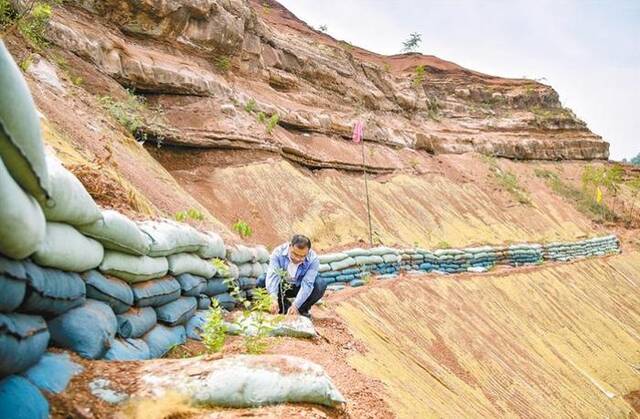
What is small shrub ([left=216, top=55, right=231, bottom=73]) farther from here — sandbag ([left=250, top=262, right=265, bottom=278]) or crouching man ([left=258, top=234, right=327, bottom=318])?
crouching man ([left=258, top=234, right=327, bottom=318])

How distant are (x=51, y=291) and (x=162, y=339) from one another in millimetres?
1182

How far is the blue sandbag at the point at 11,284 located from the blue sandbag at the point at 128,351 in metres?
0.69

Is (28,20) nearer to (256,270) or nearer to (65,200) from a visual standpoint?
(256,270)

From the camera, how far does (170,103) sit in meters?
12.2

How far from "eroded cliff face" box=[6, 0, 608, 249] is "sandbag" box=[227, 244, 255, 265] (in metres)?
0.69

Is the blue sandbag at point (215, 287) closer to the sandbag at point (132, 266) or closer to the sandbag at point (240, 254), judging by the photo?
the sandbag at point (240, 254)

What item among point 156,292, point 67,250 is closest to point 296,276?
point 156,292

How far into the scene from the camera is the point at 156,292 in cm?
314

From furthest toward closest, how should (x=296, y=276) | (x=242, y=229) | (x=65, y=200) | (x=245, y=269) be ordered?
(x=242, y=229) < (x=245, y=269) < (x=296, y=276) < (x=65, y=200)

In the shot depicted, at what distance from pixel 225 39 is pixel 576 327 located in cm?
1202

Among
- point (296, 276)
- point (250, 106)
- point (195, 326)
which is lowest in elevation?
point (195, 326)

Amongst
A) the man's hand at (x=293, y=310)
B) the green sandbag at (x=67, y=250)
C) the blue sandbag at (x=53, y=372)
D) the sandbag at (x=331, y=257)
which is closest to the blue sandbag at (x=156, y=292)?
the green sandbag at (x=67, y=250)

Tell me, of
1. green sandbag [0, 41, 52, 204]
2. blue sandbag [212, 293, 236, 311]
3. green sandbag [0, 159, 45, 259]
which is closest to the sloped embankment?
blue sandbag [212, 293, 236, 311]

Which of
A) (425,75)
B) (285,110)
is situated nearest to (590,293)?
(285,110)
